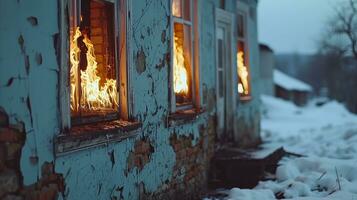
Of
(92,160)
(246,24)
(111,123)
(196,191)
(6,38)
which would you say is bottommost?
(196,191)

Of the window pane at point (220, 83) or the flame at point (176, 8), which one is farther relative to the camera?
the window pane at point (220, 83)

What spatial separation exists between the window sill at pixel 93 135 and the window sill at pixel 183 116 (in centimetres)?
93

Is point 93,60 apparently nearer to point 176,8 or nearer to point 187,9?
point 176,8

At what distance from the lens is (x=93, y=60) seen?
4578 mm

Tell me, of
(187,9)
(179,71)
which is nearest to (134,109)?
(179,71)

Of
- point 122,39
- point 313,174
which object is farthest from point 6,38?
point 313,174

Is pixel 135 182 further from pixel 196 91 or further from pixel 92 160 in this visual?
pixel 196 91

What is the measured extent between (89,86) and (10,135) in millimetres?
1355

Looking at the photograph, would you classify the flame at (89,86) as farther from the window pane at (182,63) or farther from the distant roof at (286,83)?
the distant roof at (286,83)

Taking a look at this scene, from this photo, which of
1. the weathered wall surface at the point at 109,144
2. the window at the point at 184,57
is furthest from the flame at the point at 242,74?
the window at the point at 184,57

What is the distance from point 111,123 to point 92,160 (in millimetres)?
543

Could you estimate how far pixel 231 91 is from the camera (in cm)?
905

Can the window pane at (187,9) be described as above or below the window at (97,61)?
above

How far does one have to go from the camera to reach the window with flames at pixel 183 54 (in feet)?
21.4
